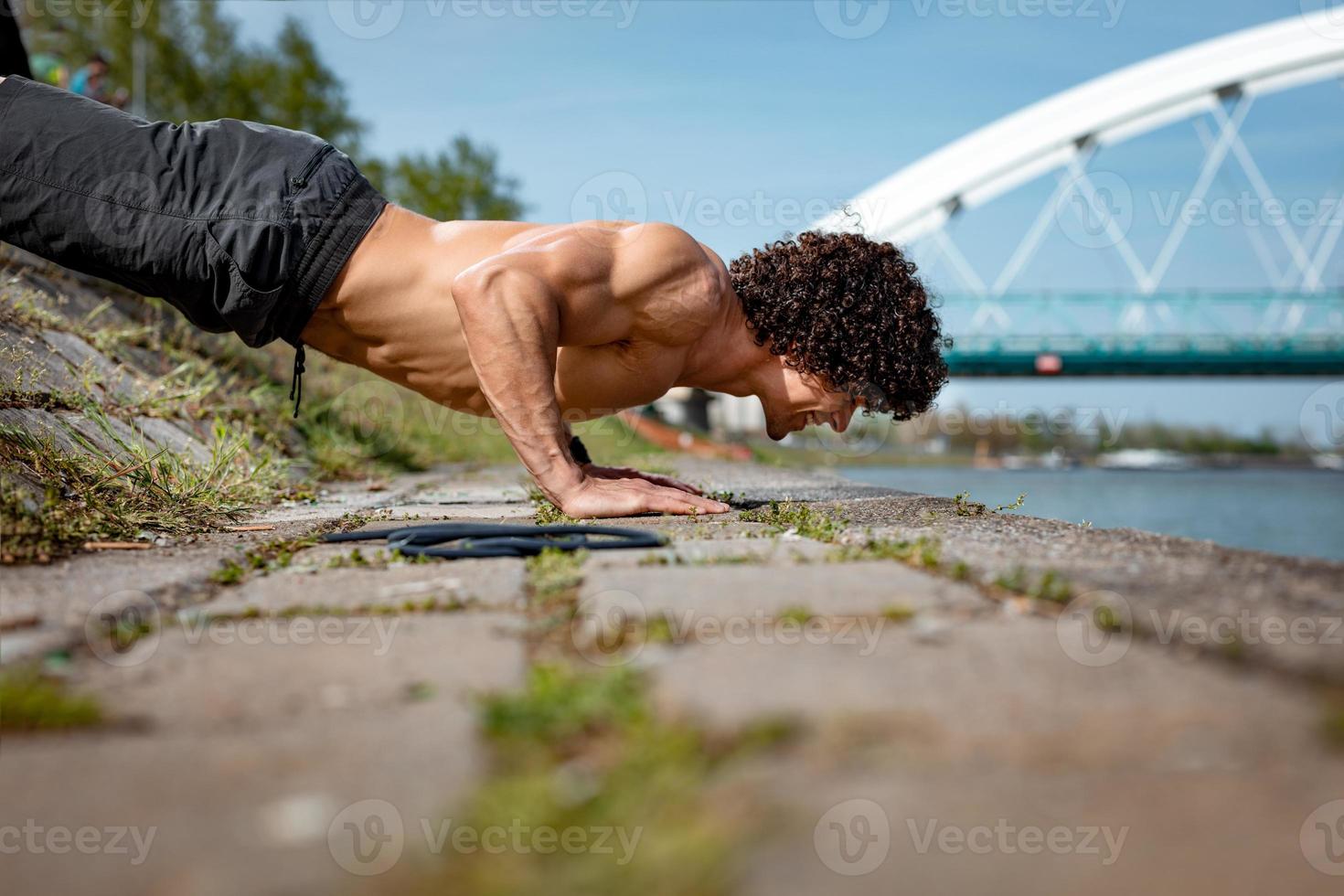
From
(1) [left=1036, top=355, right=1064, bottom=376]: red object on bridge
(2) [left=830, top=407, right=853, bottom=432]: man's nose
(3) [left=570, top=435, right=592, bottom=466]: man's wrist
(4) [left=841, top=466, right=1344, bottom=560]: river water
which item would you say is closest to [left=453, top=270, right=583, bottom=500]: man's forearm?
(3) [left=570, top=435, right=592, bottom=466]: man's wrist

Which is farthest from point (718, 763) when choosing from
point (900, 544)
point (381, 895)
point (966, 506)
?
point (966, 506)

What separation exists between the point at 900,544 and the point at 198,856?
1.43 meters

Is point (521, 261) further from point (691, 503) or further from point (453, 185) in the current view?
point (453, 185)

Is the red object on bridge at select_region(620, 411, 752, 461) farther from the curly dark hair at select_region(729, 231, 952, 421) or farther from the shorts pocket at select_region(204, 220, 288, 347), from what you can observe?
the shorts pocket at select_region(204, 220, 288, 347)

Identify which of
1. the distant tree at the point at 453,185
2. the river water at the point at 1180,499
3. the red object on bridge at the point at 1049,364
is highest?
the distant tree at the point at 453,185

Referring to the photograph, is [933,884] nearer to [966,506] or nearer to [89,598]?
[89,598]

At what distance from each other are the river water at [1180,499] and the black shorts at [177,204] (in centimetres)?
253

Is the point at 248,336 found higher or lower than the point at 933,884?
higher

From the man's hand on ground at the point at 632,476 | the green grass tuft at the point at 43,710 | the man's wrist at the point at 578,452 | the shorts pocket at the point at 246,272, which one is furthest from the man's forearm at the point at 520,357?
the green grass tuft at the point at 43,710

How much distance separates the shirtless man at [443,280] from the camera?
2.69 meters

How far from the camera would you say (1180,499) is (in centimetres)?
1223

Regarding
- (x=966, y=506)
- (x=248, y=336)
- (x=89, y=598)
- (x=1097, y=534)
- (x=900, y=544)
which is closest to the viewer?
(x=89, y=598)

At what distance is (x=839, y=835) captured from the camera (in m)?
0.76

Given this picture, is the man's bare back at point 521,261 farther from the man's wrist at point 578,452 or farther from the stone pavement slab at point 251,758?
the stone pavement slab at point 251,758
